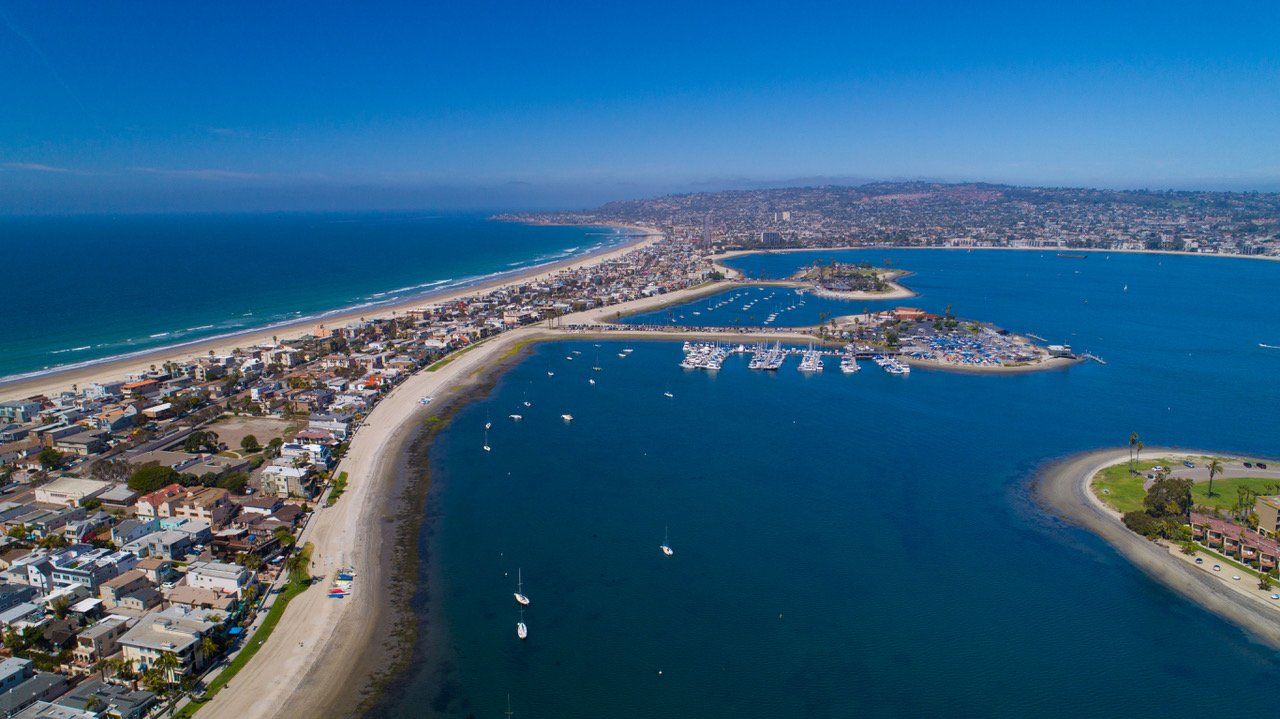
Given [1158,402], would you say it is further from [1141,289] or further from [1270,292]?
[1270,292]

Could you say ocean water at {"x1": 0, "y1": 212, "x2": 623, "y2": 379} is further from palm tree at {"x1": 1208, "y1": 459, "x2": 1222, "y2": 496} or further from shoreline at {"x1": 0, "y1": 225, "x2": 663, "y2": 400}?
palm tree at {"x1": 1208, "y1": 459, "x2": 1222, "y2": 496}

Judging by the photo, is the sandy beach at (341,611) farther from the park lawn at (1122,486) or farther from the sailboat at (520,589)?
the park lawn at (1122,486)

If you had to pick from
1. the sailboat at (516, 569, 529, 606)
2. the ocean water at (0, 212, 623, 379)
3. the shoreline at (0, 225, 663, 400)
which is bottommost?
the sailboat at (516, 569, 529, 606)

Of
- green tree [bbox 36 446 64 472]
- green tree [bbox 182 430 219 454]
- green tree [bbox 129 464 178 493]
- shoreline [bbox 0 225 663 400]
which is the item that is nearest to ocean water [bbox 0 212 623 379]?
shoreline [bbox 0 225 663 400]

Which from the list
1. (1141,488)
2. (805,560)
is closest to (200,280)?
(805,560)

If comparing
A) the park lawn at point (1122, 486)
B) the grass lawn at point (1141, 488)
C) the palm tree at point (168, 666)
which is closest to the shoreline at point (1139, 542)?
the park lawn at point (1122, 486)

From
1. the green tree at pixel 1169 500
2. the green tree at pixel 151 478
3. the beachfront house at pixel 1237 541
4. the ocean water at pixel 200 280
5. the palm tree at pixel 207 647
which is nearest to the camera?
the palm tree at pixel 207 647

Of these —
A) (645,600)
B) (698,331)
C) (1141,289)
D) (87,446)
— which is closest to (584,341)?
(698,331)
